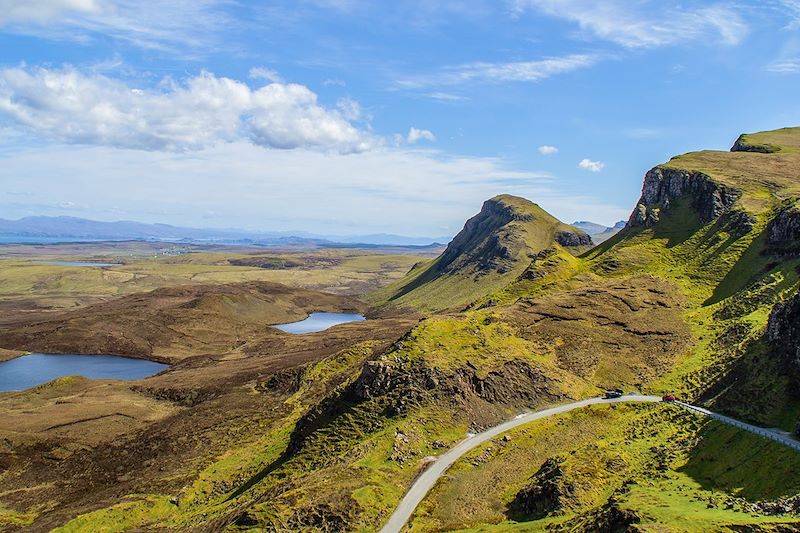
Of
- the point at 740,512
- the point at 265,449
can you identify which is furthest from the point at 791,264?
the point at 265,449

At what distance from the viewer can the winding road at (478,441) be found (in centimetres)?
5869

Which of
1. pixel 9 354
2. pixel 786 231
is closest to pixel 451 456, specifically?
pixel 786 231

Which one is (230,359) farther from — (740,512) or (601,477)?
(740,512)

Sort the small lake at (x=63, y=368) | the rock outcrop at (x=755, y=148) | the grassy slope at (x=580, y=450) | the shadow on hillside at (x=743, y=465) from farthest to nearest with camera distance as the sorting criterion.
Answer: the rock outcrop at (x=755, y=148), the small lake at (x=63, y=368), the grassy slope at (x=580, y=450), the shadow on hillside at (x=743, y=465)

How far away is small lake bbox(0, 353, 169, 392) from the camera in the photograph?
167625 mm

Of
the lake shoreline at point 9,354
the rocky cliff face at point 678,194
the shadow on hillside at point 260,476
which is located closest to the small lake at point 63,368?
the lake shoreline at point 9,354

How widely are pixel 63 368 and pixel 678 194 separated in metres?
195

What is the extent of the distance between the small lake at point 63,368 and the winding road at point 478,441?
437 feet

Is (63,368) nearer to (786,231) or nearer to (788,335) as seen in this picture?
(788,335)

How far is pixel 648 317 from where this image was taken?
372ft

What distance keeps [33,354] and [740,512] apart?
218480mm

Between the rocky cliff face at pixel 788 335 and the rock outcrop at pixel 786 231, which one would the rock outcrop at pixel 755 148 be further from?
the rocky cliff face at pixel 788 335

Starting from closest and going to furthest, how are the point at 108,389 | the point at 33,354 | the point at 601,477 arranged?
the point at 601,477, the point at 108,389, the point at 33,354

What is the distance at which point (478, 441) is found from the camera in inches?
2955
